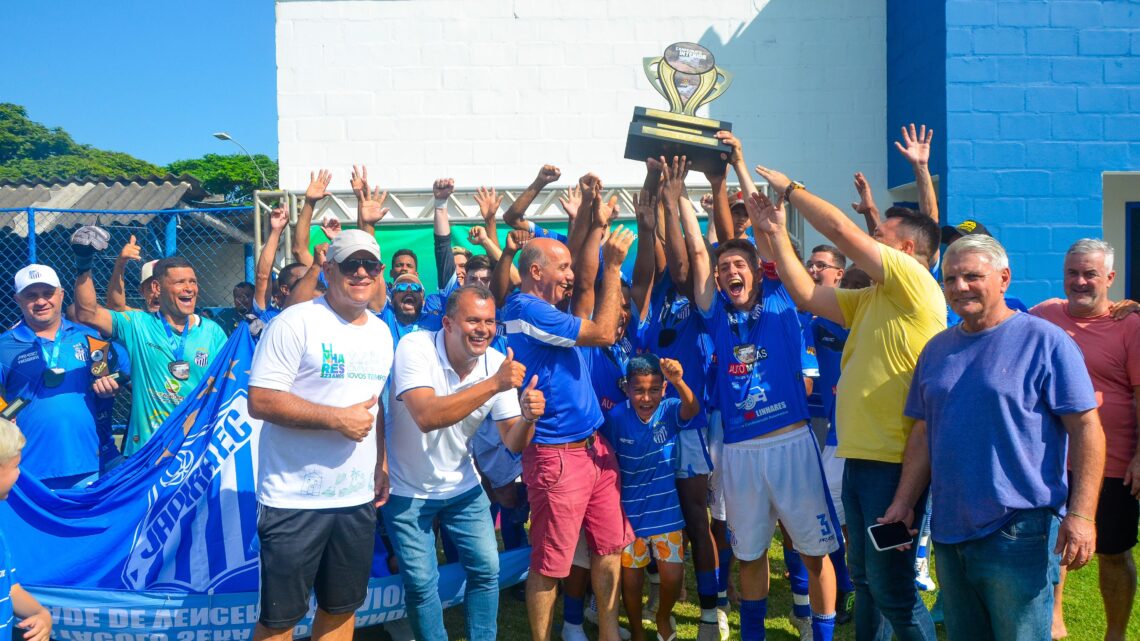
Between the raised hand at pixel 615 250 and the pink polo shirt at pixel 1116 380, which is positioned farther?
the raised hand at pixel 615 250

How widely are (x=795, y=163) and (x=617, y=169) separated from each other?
6.79 ft

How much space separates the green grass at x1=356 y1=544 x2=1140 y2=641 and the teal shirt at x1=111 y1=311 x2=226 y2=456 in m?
2.02

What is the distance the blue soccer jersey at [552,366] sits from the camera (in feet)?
14.2

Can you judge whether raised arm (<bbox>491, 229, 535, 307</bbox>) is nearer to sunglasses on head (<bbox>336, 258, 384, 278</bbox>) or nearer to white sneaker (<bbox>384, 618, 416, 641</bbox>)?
sunglasses on head (<bbox>336, 258, 384, 278</bbox>)

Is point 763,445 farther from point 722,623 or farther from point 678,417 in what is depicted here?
point 722,623

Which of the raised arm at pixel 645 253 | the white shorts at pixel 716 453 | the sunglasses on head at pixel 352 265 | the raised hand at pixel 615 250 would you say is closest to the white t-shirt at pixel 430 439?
the sunglasses on head at pixel 352 265

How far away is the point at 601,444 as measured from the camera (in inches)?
181

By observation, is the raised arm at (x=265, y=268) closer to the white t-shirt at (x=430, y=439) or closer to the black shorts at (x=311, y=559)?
the white t-shirt at (x=430, y=439)

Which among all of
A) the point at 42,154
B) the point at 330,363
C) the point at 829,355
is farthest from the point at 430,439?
the point at 42,154

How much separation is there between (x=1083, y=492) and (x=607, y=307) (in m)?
2.19

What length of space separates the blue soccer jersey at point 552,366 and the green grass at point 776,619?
1.32m

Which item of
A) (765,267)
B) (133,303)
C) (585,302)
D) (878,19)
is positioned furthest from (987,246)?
(133,303)

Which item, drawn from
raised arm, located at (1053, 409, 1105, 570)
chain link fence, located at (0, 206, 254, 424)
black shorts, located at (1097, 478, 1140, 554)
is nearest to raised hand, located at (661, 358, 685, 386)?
raised arm, located at (1053, 409, 1105, 570)

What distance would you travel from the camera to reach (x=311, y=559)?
147 inches
